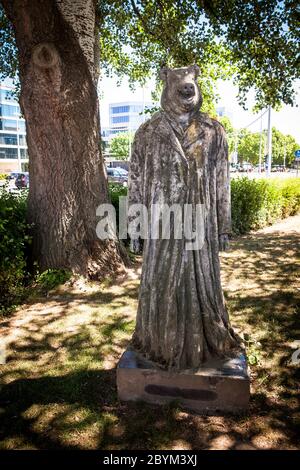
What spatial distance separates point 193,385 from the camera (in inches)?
143

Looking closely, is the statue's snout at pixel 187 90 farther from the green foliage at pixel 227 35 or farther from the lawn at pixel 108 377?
the green foliage at pixel 227 35

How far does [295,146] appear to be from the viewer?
101625 mm

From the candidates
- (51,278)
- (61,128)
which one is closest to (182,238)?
(51,278)

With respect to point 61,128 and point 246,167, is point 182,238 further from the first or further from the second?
point 246,167

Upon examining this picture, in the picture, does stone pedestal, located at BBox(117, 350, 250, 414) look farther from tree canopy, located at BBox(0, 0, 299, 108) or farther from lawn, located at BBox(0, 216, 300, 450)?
tree canopy, located at BBox(0, 0, 299, 108)

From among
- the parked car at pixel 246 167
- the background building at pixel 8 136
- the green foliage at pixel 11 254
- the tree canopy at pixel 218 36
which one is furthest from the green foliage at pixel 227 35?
the parked car at pixel 246 167

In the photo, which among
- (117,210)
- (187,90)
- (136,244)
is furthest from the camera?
(117,210)

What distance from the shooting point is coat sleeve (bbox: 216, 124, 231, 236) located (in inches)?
140

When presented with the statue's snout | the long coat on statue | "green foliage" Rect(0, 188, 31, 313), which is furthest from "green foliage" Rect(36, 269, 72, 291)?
the statue's snout

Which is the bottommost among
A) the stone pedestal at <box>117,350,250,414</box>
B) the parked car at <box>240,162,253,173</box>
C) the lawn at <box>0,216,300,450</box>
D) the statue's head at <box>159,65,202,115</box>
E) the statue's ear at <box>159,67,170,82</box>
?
the lawn at <box>0,216,300,450</box>

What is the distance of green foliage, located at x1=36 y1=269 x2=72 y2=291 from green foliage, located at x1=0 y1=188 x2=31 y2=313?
1.15ft

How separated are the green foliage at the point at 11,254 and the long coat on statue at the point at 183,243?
353cm

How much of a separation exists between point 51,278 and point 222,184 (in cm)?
462

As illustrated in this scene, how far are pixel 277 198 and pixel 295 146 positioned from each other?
315ft
